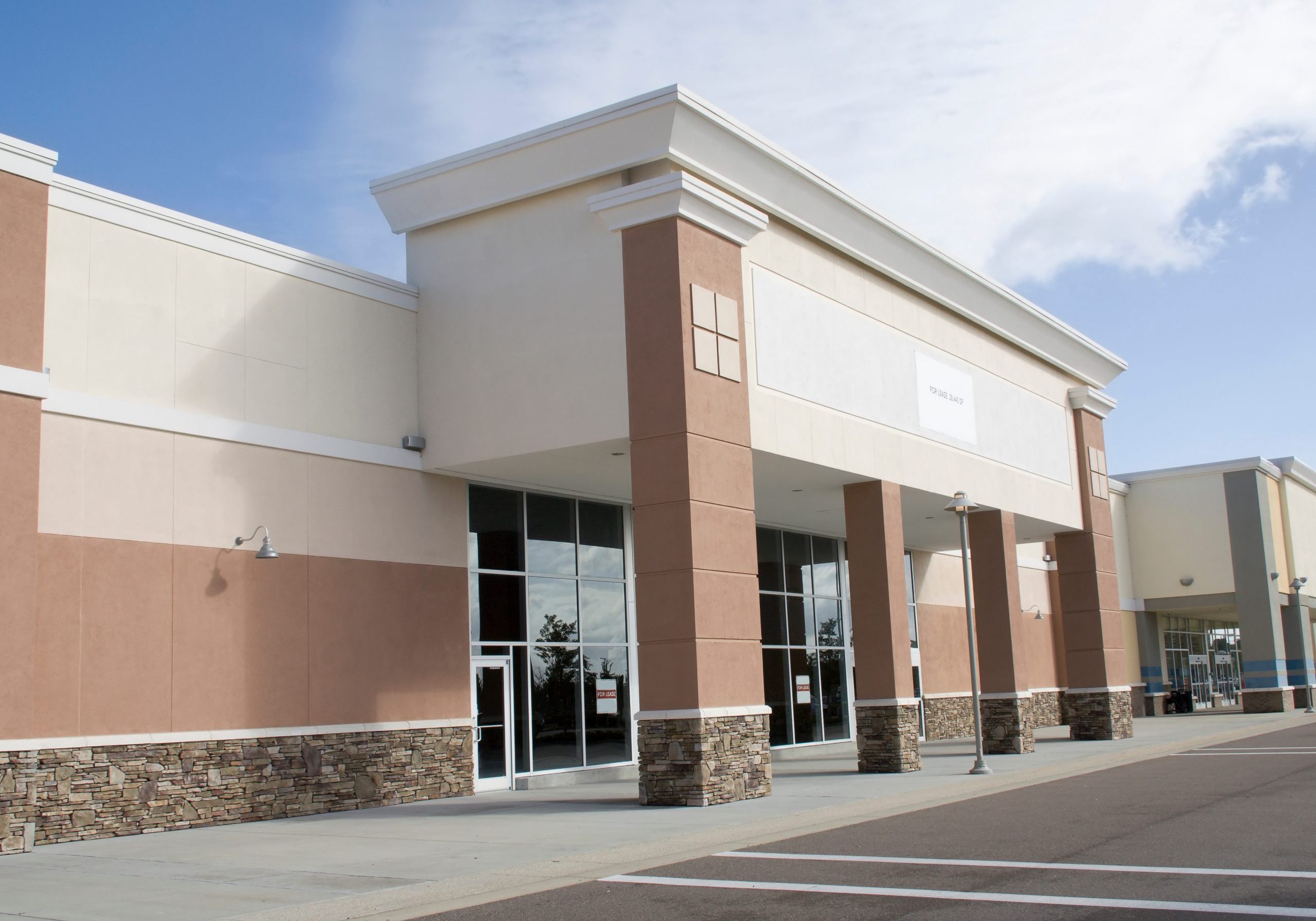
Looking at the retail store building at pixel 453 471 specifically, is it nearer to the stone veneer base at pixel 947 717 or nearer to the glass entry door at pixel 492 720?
the glass entry door at pixel 492 720

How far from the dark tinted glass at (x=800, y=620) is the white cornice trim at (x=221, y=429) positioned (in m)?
12.0

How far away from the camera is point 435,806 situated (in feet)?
59.4

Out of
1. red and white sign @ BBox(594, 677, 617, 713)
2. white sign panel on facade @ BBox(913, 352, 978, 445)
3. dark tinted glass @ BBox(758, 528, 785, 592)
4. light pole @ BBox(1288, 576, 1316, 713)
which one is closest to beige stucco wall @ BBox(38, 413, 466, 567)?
red and white sign @ BBox(594, 677, 617, 713)

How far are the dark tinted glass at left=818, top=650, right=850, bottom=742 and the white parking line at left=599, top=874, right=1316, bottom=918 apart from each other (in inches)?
790

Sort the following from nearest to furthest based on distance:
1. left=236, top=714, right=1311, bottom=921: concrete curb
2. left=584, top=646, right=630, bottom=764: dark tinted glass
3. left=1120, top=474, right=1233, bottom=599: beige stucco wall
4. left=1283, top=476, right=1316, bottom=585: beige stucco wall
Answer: left=236, top=714, right=1311, bottom=921: concrete curb → left=584, top=646, right=630, bottom=764: dark tinted glass → left=1120, top=474, right=1233, bottom=599: beige stucco wall → left=1283, top=476, right=1316, bottom=585: beige stucco wall

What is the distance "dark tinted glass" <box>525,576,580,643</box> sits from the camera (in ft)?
70.7

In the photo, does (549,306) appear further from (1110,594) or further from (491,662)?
(1110,594)

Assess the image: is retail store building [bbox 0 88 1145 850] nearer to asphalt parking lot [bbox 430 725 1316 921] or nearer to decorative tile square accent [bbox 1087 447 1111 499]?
asphalt parking lot [bbox 430 725 1316 921]

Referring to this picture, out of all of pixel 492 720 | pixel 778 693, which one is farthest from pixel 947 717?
pixel 492 720

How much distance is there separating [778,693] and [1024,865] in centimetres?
1822

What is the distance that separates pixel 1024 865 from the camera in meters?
10.4

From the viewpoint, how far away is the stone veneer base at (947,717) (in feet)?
113

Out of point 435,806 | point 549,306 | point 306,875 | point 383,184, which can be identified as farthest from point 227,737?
point 383,184

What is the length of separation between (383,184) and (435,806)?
1039 centimetres
